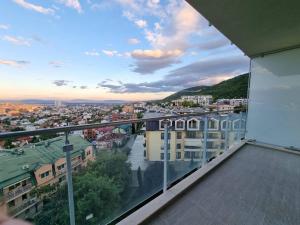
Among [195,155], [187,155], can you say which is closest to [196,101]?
[195,155]

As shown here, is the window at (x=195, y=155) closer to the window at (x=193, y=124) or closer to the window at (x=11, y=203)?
the window at (x=193, y=124)

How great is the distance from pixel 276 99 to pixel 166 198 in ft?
15.6

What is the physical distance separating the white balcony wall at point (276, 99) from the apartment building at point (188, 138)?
1.32 metres

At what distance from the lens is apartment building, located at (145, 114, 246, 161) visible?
7.70ft

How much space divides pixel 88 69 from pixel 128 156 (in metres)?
11.1

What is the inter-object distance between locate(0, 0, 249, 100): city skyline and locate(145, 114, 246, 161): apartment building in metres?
2.06

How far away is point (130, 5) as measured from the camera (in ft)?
21.5

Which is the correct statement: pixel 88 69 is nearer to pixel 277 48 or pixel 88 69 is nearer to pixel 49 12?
pixel 49 12

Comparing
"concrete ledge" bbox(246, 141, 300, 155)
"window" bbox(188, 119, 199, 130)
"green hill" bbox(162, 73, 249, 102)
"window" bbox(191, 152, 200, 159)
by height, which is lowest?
"concrete ledge" bbox(246, 141, 300, 155)

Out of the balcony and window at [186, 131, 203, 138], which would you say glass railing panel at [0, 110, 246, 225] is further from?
window at [186, 131, 203, 138]

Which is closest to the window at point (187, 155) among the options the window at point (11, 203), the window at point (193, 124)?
the window at point (193, 124)

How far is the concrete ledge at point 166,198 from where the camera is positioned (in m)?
1.85

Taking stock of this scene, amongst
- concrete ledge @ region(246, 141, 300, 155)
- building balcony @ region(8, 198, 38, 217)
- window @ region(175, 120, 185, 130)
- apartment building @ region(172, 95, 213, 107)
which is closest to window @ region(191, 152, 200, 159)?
window @ region(175, 120, 185, 130)

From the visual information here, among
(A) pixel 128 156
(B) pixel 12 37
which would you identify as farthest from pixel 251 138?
(B) pixel 12 37
